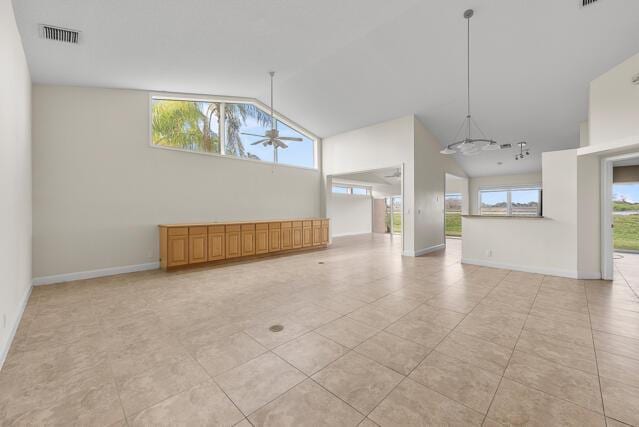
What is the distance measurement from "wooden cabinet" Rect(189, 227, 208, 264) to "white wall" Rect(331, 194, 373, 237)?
644cm

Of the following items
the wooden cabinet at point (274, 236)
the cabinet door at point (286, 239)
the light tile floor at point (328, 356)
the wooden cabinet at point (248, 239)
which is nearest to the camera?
the light tile floor at point (328, 356)

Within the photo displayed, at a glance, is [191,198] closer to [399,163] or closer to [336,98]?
[336,98]

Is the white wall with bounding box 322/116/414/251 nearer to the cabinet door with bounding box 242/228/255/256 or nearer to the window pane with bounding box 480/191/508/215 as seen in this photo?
the cabinet door with bounding box 242/228/255/256

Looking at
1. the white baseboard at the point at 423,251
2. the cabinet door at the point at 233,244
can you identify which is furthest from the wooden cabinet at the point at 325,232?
the cabinet door at the point at 233,244

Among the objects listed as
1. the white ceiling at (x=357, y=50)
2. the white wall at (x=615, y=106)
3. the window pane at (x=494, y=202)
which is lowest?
the window pane at (x=494, y=202)

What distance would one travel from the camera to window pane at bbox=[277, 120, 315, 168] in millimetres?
7938

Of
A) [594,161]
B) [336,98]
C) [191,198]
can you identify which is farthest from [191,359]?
[594,161]

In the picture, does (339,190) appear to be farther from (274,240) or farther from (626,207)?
(626,207)

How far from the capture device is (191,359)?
213 cm

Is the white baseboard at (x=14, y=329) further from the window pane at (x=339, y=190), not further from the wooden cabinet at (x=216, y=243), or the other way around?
the window pane at (x=339, y=190)

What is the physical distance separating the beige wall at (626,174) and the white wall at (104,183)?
10728 millimetres

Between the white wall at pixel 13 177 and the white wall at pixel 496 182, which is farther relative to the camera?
the white wall at pixel 496 182

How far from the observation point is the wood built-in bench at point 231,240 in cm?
519

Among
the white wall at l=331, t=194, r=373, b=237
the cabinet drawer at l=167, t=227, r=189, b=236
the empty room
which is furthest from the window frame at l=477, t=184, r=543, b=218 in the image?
the cabinet drawer at l=167, t=227, r=189, b=236
